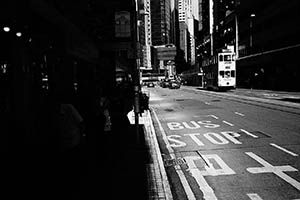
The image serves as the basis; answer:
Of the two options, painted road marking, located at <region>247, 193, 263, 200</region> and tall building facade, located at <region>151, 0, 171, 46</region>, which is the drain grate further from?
tall building facade, located at <region>151, 0, 171, 46</region>

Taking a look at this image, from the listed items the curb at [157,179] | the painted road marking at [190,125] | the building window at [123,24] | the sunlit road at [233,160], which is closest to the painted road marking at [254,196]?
the sunlit road at [233,160]

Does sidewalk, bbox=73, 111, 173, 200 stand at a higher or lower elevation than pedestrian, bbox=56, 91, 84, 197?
lower

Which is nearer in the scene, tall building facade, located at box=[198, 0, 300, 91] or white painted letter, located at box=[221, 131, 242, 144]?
white painted letter, located at box=[221, 131, 242, 144]

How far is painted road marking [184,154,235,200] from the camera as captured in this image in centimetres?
617

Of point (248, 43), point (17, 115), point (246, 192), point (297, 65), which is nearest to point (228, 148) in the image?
point (246, 192)

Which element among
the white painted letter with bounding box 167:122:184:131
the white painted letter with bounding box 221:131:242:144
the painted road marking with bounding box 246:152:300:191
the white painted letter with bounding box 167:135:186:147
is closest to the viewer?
the painted road marking with bounding box 246:152:300:191

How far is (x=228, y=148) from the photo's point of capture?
32.0 feet

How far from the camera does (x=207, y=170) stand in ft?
24.9

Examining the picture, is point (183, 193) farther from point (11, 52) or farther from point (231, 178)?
point (11, 52)

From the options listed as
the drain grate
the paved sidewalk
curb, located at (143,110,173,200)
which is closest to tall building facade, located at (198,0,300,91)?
the drain grate

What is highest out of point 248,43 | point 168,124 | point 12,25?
point 248,43

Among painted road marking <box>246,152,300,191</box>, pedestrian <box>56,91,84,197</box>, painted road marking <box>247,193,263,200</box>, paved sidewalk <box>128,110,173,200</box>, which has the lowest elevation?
painted road marking <box>247,193,263,200</box>

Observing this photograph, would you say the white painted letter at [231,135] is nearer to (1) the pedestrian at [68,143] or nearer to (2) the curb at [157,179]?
(2) the curb at [157,179]

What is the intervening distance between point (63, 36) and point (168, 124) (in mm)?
7340
